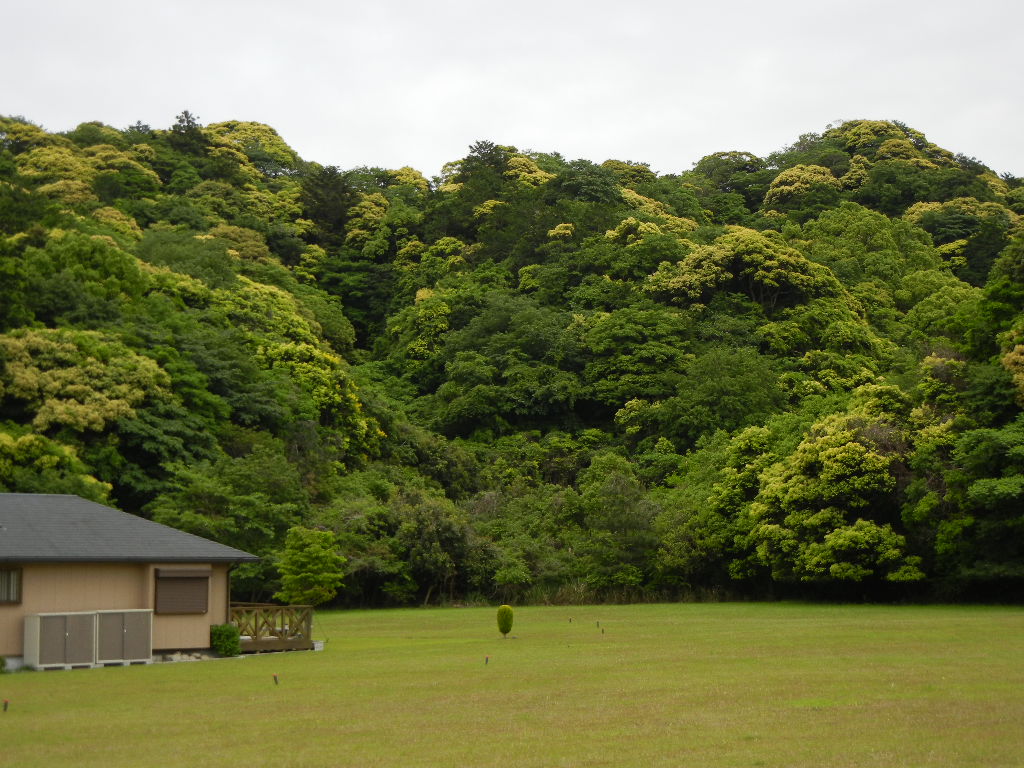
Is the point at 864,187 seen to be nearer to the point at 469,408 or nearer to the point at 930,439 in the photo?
the point at 469,408

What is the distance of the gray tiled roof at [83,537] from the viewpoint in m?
22.5

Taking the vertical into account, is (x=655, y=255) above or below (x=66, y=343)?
above

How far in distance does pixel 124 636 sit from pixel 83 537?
7.74 feet

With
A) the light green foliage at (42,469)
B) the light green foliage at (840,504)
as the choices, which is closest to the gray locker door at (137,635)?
the light green foliage at (42,469)

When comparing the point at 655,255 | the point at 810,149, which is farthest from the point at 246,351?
the point at 810,149

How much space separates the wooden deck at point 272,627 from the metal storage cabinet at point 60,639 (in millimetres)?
3979

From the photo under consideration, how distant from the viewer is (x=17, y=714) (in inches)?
613

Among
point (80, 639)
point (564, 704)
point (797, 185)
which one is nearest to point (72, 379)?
point (80, 639)

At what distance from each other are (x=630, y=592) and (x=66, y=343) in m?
23.6

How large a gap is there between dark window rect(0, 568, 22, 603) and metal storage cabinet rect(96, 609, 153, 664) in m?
1.63

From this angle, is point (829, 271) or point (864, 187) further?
point (864, 187)

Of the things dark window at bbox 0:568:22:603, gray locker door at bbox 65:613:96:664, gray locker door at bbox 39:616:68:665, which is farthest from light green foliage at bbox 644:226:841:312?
dark window at bbox 0:568:22:603

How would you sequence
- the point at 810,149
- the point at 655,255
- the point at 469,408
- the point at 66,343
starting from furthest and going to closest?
the point at 810,149, the point at 655,255, the point at 469,408, the point at 66,343

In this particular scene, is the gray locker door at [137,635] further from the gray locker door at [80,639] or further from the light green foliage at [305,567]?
the light green foliage at [305,567]
